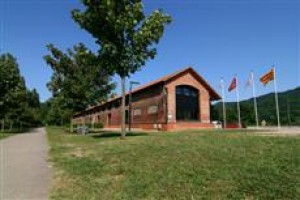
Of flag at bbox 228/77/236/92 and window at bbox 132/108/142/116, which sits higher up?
flag at bbox 228/77/236/92

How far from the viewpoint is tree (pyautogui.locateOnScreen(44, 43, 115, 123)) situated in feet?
111

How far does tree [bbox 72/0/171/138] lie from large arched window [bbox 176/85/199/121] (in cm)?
2133

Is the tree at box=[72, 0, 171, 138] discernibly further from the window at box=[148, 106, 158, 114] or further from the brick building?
the window at box=[148, 106, 158, 114]

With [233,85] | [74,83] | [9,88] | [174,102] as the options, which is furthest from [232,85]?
[9,88]

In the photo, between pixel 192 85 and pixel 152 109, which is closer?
pixel 152 109

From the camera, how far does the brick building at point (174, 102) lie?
38812mm

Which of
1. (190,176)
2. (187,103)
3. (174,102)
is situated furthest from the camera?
(187,103)

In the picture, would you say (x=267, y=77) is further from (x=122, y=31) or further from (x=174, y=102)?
(x=122, y=31)

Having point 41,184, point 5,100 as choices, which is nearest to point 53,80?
point 5,100

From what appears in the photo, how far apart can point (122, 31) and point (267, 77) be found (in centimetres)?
1847

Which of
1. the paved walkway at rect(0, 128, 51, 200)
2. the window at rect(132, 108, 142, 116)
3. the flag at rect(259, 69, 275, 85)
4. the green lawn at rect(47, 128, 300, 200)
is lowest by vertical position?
the paved walkway at rect(0, 128, 51, 200)

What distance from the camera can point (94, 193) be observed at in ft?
20.8

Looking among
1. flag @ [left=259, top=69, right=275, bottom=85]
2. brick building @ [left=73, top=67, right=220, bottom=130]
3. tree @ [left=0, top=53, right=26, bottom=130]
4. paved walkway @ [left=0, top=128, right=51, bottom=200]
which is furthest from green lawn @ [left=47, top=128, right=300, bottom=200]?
tree @ [left=0, top=53, right=26, bottom=130]

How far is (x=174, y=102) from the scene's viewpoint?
39.4 meters
